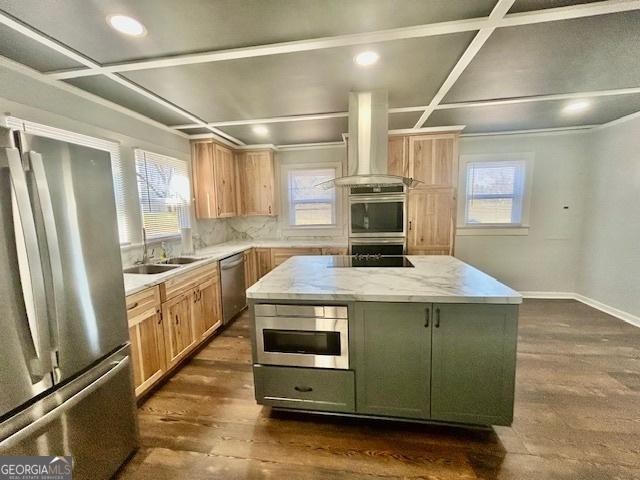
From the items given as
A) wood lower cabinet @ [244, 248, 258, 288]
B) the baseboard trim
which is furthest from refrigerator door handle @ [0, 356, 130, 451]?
the baseboard trim

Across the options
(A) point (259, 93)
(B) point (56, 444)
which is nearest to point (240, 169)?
(A) point (259, 93)

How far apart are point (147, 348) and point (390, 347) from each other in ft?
6.07

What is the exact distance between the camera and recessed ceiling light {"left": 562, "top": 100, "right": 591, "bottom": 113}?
9.32 ft

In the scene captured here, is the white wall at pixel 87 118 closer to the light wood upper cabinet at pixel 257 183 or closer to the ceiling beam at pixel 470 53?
the light wood upper cabinet at pixel 257 183

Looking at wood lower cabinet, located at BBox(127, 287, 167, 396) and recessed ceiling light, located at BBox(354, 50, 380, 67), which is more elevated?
recessed ceiling light, located at BBox(354, 50, 380, 67)

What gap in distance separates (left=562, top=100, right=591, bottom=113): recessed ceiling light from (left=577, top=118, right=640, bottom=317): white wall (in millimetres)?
869

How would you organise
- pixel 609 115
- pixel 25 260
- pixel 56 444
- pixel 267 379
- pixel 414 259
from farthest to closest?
pixel 609 115 → pixel 414 259 → pixel 267 379 → pixel 56 444 → pixel 25 260

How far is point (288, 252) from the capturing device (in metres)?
4.16

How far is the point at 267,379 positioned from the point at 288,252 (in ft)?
7.81

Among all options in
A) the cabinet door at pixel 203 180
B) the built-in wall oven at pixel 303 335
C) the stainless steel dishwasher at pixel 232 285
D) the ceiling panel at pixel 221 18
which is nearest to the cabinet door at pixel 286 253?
the stainless steel dishwasher at pixel 232 285

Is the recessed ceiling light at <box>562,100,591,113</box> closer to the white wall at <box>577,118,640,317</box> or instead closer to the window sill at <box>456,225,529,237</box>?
the white wall at <box>577,118,640,317</box>

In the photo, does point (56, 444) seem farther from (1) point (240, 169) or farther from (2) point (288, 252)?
(1) point (240, 169)

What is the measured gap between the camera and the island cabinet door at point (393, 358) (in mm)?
1726

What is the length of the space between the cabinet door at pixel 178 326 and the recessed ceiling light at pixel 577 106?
4.41 metres
